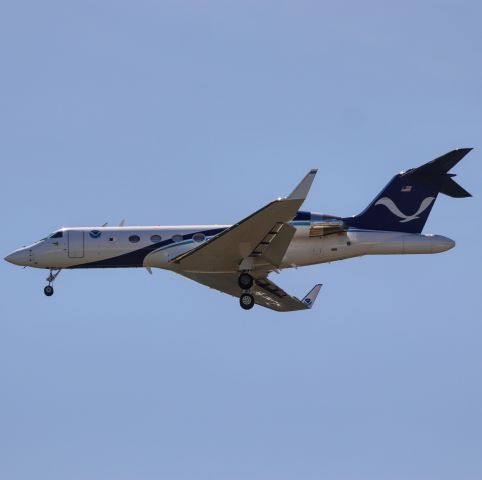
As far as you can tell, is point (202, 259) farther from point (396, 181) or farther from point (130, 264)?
point (396, 181)

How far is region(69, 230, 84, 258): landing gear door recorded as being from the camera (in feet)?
156

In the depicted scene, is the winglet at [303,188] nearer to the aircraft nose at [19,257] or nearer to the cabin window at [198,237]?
the cabin window at [198,237]

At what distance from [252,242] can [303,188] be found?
13.9ft

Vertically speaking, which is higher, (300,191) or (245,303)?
(300,191)

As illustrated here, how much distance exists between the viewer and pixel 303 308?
51.5 metres

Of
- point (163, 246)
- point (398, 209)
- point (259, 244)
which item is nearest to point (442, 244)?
point (398, 209)

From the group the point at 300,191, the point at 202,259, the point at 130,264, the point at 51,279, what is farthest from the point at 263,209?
the point at 51,279

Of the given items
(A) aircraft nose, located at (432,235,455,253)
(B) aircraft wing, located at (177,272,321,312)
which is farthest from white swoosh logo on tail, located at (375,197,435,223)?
(B) aircraft wing, located at (177,272,321,312)

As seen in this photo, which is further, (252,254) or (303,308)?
(303,308)

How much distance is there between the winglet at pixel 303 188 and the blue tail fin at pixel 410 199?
636 cm

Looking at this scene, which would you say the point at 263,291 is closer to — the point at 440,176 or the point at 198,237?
the point at 198,237

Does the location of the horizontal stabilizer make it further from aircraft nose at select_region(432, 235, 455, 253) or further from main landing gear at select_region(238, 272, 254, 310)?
main landing gear at select_region(238, 272, 254, 310)

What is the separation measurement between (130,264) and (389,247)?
9822 millimetres

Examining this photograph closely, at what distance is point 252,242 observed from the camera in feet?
145
